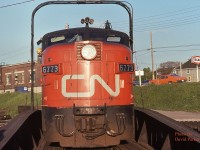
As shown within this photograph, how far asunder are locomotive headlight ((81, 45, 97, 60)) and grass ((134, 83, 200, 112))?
2187cm

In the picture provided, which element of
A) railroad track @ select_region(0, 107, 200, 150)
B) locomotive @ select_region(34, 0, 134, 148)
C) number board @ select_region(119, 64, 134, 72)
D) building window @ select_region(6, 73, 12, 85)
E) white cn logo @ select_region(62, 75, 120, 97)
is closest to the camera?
railroad track @ select_region(0, 107, 200, 150)

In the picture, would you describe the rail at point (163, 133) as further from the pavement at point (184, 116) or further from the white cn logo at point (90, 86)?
the pavement at point (184, 116)

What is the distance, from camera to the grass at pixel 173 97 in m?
29.1

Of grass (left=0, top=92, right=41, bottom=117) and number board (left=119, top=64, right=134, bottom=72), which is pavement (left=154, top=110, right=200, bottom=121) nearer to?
grass (left=0, top=92, right=41, bottom=117)

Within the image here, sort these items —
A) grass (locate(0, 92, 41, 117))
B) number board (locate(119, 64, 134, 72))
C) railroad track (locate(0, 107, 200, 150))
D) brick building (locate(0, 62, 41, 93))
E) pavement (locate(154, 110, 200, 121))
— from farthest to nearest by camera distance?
brick building (locate(0, 62, 41, 93)) < grass (locate(0, 92, 41, 117)) < pavement (locate(154, 110, 200, 121)) < number board (locate(119, 64, 134, 72)) < railroad track (locate(0, 107, 200, 150))

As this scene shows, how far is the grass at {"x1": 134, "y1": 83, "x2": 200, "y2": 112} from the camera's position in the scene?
29141 mm

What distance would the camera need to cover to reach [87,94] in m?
6.68

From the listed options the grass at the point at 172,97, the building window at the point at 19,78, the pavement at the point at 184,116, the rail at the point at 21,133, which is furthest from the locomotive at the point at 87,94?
the building window at the point at 19,78

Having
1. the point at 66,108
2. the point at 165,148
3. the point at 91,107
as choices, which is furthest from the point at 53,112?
the point at 165,148

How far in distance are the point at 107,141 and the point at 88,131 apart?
0.44 meters

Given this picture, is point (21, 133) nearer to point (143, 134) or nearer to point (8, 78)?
point (143, 134)

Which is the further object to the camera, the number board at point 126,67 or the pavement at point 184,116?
the pavement at point 184,116

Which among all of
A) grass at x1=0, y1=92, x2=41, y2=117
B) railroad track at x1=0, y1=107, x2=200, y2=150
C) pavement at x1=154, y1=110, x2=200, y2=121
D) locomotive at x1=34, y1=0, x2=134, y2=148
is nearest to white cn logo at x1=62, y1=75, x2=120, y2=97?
locomotive at x1=34, y1=0, x2=134, y2=148

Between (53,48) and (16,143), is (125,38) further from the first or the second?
(16,143)
